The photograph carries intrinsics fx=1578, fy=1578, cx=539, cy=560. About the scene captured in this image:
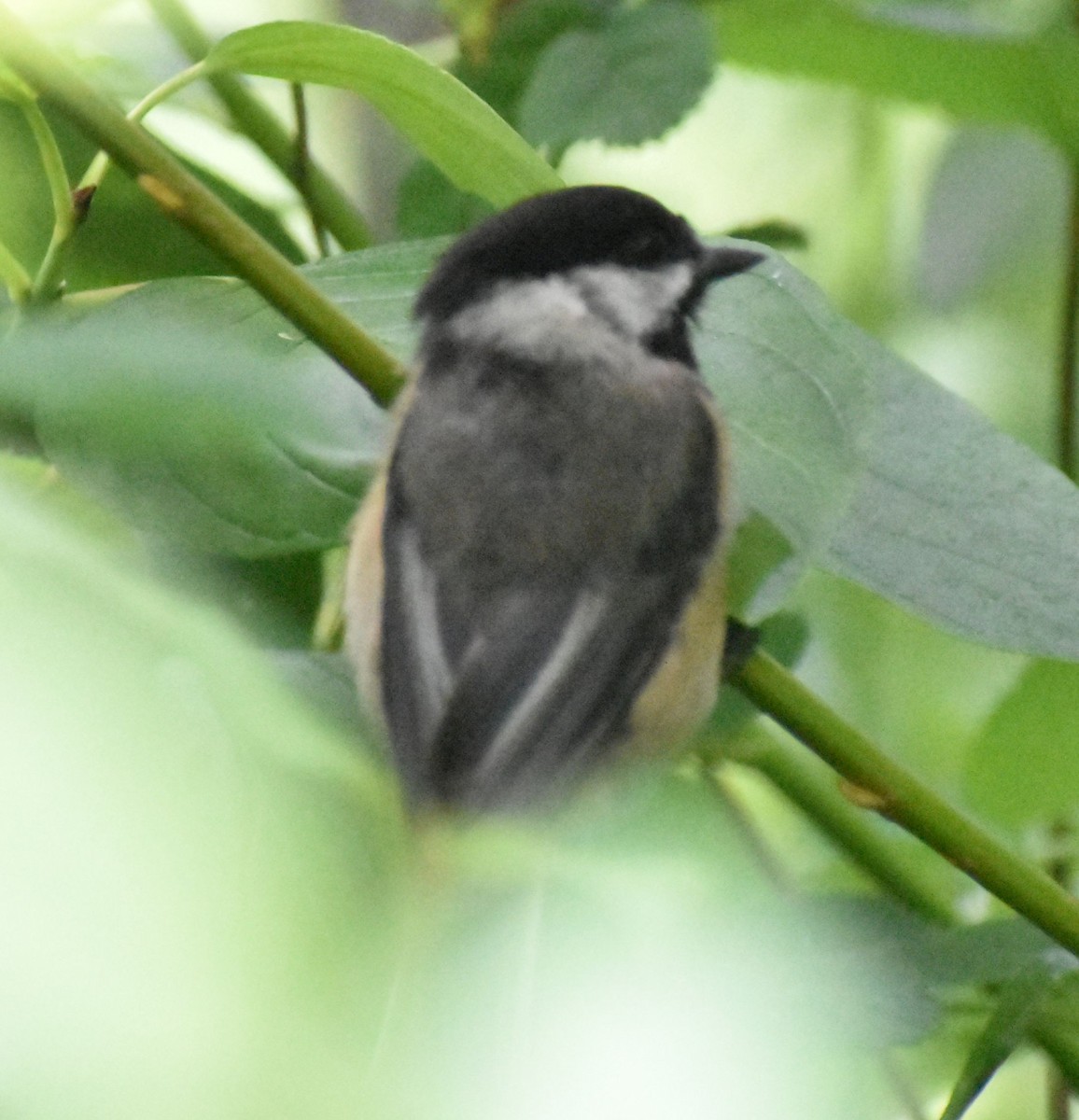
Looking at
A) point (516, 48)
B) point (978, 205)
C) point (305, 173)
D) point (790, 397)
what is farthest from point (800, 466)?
point (978, 205)

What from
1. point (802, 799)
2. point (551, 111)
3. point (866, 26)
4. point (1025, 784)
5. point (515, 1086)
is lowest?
point (802, 799)

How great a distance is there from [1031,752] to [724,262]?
0.38 meters

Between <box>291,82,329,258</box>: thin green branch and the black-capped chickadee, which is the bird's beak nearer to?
the black-capped chickadee

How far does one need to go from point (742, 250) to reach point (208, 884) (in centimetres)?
74

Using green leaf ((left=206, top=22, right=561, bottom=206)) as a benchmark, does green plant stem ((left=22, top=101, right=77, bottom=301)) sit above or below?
below

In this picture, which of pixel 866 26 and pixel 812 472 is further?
pixel 866 26

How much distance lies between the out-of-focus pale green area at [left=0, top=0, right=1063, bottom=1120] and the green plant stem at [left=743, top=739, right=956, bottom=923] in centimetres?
5

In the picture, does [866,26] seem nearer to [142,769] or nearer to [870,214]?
[870,214]

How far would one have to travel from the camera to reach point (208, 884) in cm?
30

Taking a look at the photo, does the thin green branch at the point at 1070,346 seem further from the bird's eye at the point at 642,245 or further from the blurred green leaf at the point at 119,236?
the blurred green leaf at the point at 119,236

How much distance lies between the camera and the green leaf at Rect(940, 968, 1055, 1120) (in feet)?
2.35

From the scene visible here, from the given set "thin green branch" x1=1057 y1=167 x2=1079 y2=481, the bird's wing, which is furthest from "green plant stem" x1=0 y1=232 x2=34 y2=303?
"thin green branch" x1=1057 y1=167 x2=1079 y2=481

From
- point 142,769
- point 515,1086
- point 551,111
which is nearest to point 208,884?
point 142,769

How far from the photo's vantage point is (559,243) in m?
1.12
